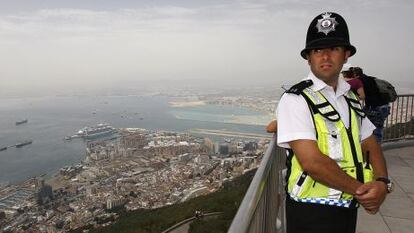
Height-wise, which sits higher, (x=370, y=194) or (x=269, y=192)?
(x=370, y=194)

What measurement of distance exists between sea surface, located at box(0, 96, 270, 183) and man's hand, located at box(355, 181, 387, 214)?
49.4 m

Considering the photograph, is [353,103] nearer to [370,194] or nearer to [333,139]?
[333,139]

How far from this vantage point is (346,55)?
1593 mm

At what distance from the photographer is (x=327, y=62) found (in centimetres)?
154

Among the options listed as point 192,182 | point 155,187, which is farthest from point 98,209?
point 192,182

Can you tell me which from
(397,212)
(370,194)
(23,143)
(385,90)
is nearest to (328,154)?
(370,194)

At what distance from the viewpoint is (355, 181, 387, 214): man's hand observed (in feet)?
4.38

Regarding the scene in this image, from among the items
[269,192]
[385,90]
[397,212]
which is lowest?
[397,212]

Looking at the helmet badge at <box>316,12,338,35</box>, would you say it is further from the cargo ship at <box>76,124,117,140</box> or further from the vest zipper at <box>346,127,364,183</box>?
the cargo ship at <box>76,124,117,140</box>

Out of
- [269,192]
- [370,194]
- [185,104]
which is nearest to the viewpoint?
[370,194]

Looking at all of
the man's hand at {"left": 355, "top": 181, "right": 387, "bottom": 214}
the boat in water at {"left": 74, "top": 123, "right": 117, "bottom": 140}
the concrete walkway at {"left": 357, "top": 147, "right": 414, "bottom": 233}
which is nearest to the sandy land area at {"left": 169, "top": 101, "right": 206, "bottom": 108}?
the boat in water at {"left": 74, "top": 123, "right": 117, "bottom": 140}

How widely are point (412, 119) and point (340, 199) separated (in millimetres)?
6759

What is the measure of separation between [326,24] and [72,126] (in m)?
85.7

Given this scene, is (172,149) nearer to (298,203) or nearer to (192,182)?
(192,182)
